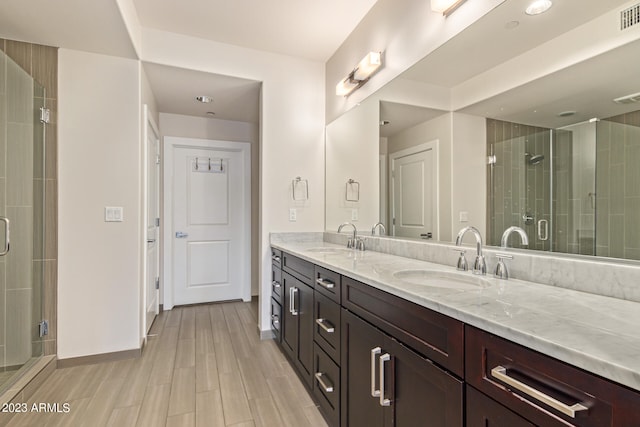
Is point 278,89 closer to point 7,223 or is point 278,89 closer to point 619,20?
point 7,223

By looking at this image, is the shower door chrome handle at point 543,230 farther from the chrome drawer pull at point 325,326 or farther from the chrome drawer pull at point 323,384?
the chrome drawer pull at point 323,384

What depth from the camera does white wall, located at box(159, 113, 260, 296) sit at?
3850mm

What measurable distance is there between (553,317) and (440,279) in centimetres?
68

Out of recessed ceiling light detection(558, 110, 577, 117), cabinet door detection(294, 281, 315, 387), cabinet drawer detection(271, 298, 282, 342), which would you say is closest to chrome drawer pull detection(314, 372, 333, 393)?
cabinet door detection(294, 281, 315, 387)

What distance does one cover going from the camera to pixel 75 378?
2.20 metres

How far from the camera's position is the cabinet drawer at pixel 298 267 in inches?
77.9

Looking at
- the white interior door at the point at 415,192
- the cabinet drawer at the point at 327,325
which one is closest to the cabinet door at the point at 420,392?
the cabinet drawer at the point at 327,325

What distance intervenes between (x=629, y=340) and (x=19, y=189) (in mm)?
3070

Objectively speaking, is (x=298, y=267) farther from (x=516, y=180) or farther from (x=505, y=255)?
(x=516, y=180)

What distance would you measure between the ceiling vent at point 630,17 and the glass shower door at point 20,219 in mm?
3109

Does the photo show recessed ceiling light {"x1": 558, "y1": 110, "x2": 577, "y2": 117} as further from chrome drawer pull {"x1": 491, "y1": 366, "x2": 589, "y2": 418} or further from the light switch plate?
the light switch plate

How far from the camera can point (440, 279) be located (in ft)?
4.77

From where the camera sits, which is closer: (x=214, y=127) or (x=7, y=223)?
(x=7, y=223)

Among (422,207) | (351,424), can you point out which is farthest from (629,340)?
(422,207)
